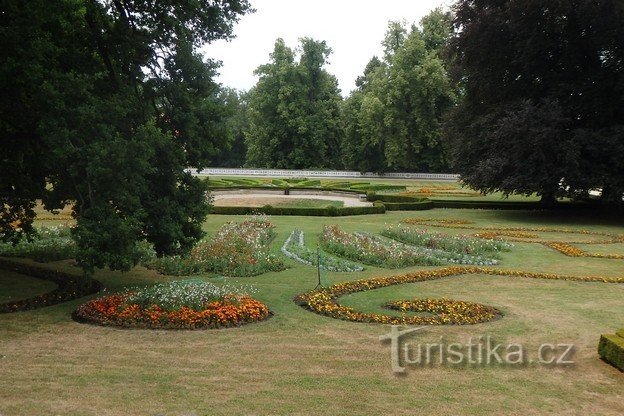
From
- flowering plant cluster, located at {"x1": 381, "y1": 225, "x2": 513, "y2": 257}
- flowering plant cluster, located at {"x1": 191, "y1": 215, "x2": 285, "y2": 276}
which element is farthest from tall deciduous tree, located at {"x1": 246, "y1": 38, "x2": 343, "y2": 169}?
flowering plant cluster, located at {"x1": 191, "y1": 215, "x2": 285, "y2": 276}

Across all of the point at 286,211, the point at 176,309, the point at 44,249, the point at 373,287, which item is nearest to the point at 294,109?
the point at 286,211

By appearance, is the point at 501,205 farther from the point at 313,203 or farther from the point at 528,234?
the point at 528,234

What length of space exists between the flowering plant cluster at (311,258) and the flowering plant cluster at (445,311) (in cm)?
382

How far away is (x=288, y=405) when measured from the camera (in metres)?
7.05

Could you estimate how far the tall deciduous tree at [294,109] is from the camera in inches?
2616

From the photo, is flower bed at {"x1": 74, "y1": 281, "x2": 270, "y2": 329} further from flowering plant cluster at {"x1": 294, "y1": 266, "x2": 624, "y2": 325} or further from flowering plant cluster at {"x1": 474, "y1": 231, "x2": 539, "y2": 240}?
flowering plant cluster at {"x1": 474, "y1": 231, "x2": 539, "y2": 240}

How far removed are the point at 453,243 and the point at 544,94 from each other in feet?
52.1

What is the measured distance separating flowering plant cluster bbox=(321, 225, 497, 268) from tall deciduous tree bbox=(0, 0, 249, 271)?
18.7 feet

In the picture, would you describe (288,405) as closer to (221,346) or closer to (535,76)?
(221,346)

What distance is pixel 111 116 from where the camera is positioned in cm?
1133

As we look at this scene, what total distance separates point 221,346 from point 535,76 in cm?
2735

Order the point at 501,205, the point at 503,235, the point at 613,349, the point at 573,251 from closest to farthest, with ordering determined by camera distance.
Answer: the point at 613,349
the point at 573,251
the point at 503,235
the point at 501,205

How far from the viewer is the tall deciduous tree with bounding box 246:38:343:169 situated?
218 ft

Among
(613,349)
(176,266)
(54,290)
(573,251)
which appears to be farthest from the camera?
(573,251)
